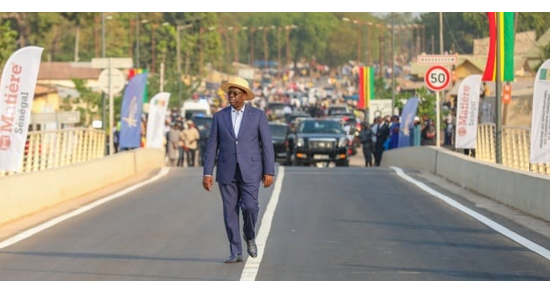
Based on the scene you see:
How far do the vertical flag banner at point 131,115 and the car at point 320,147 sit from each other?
7637 mm

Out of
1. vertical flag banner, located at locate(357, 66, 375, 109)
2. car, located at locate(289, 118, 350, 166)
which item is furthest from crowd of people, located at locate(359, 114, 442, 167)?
vertical flag banner, located at locate(357, 66, 375, 109)

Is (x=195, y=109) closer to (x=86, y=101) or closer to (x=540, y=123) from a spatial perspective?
(x=86, y=101)

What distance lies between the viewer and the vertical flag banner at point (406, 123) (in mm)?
40094

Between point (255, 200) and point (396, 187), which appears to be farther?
point (396, 187)

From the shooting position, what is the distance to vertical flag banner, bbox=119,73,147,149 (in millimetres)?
36344

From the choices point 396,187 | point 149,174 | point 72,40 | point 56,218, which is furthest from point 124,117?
point 72,40

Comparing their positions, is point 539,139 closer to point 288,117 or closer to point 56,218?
point 56,218

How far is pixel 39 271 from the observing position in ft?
41.0

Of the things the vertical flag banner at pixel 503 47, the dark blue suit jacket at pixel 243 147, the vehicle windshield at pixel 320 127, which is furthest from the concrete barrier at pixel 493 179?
the vehicle windshield at pixel 320 127

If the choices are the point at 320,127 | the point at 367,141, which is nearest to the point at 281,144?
the point at 320,127

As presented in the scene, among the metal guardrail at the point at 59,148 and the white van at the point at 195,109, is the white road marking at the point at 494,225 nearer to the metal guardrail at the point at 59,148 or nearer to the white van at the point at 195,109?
the metal guardrail at the point at 59,148

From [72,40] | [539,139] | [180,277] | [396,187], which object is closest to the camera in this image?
[180,277]

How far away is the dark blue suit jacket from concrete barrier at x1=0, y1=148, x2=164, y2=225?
6177mm

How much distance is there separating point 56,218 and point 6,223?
960 millimetres
